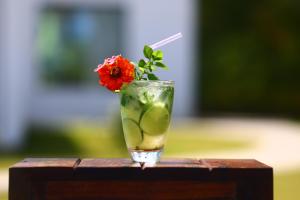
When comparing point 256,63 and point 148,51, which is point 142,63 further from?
point 256,63

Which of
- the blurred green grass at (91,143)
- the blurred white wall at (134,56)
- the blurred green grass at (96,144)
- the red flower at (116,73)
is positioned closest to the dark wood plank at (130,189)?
the red flower at (116,73)

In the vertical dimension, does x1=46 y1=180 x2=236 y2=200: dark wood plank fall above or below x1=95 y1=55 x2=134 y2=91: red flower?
below

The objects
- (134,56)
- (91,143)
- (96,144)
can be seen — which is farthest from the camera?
(134,56)

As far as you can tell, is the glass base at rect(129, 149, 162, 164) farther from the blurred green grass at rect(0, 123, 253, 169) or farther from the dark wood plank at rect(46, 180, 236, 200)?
the blurred green grass at rect(0, 123, 253, 169)

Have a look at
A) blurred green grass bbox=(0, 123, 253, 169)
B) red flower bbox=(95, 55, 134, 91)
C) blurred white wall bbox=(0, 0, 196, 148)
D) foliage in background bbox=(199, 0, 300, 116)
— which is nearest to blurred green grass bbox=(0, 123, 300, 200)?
blurred green grass bbox=(0, 123, 253, 169)

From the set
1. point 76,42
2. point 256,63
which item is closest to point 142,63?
point 76,42

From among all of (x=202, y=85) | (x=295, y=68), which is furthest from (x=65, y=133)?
(x=295, y=68)
